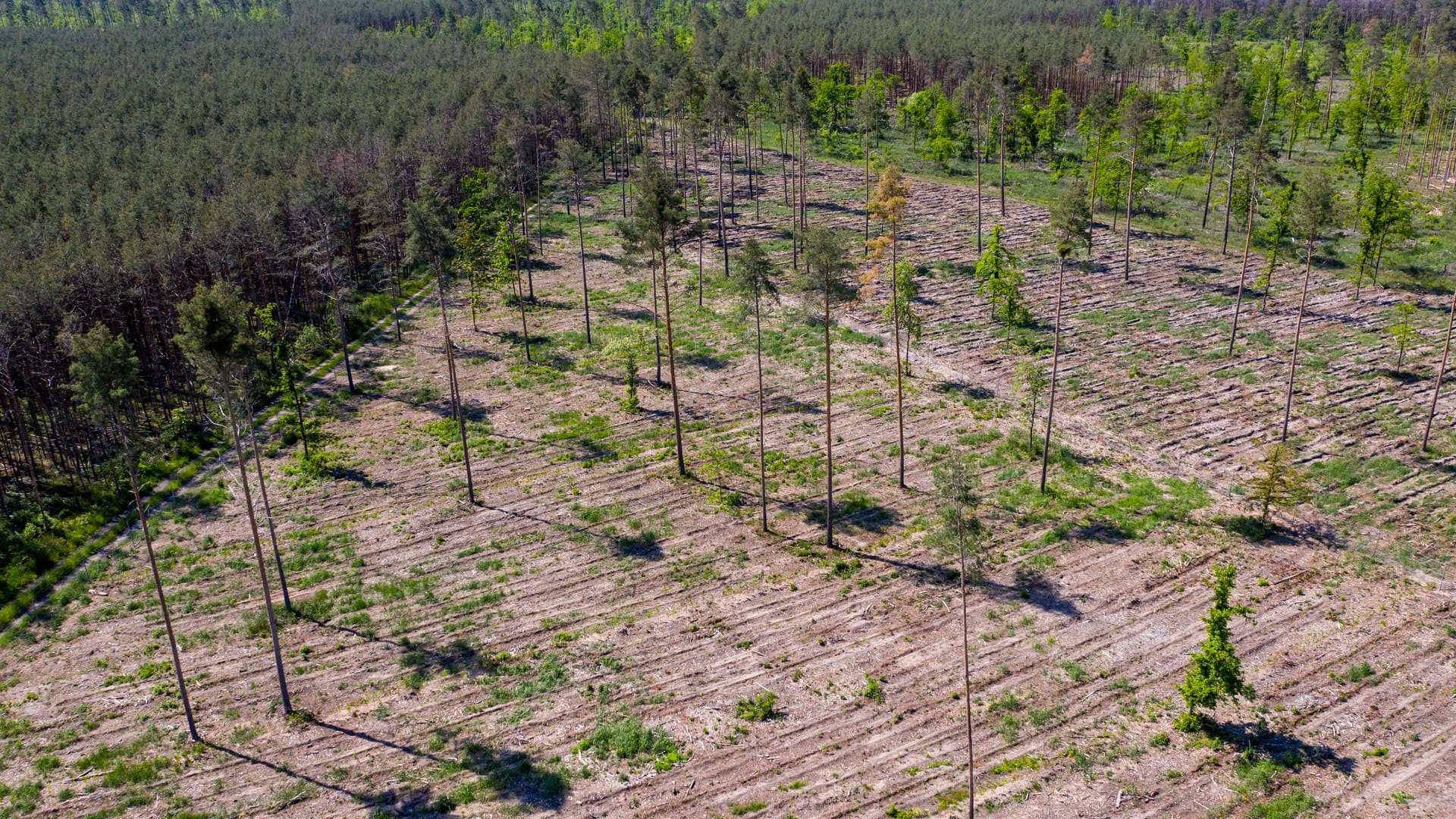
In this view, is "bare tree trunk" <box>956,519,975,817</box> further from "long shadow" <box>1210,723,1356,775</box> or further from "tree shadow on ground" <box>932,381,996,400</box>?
"tree shadow on ground" <box>932,381,996,400</box>

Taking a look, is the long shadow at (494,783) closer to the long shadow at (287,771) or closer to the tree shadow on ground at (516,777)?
the tree shadow on ground at (516,777)

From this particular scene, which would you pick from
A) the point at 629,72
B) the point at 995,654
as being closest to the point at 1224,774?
the point at 995,654

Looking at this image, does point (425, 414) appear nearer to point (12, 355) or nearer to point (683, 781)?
point (12, 355)

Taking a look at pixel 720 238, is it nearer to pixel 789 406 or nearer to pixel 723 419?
pixel 789 406

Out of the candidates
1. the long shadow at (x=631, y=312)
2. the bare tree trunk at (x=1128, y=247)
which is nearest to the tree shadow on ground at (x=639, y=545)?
→ the long shadow at (x=631, y=312)

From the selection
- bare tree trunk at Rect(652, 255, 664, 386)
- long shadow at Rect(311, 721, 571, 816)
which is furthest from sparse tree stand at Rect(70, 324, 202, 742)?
bare tree trunk at Rect(652, 255, 664, 386)

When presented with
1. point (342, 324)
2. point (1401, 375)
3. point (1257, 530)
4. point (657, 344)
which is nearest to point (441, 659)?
point (657, 344)

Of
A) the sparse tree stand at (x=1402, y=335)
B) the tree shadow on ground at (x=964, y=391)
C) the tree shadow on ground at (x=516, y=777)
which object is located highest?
the sparse tree stand at (x=1402, y=335)
